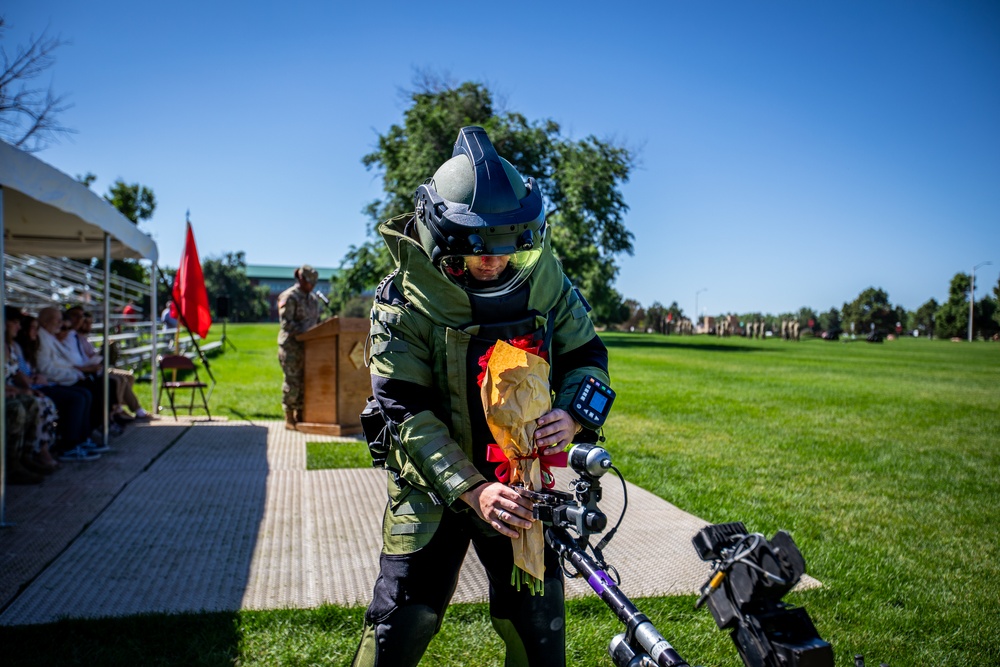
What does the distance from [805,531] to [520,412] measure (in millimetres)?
4636

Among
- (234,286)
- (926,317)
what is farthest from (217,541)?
(926,317)

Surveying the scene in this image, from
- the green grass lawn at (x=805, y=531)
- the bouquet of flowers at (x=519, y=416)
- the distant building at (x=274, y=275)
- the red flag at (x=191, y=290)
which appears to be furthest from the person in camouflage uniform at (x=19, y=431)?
the distant building at (x=274, y=275)

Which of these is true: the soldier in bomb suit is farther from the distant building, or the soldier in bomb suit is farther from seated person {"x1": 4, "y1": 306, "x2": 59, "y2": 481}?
the distant building

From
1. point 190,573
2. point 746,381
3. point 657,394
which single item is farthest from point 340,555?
point 746,381

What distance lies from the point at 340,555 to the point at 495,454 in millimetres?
3145

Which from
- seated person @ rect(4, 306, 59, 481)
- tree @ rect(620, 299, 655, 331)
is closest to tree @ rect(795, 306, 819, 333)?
tree @ rect(620, 299, 655, 331)

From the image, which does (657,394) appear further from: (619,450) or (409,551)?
(409,551)

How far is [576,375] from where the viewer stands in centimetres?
239

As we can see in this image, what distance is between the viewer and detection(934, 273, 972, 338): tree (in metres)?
75.8

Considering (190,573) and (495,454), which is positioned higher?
(495,454)

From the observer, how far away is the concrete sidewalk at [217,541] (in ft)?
13.4

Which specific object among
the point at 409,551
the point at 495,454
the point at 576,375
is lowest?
the point at 409,551

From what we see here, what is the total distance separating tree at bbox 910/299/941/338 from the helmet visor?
334 ft

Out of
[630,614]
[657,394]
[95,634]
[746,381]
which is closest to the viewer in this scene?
[630,614]
